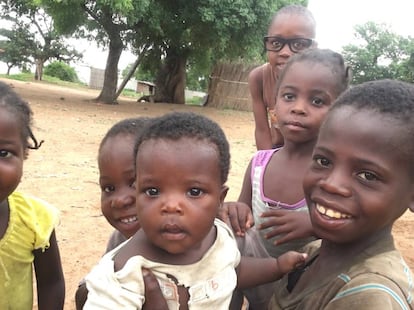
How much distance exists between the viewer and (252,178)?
2.31m

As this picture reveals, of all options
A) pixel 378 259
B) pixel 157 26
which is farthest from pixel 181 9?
pixel 378 259

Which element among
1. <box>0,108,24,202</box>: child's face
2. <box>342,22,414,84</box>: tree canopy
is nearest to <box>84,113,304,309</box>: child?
<box>0,108,24,202</box>: child's face

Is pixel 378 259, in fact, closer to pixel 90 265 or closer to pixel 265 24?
pixel 90 265

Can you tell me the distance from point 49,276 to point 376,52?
2747 cm

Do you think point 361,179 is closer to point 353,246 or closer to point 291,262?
point 353,246

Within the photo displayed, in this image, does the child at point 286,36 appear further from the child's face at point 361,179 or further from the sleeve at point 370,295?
the sleeve at point 370,295

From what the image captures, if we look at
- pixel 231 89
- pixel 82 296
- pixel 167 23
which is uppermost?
pixel 167 23

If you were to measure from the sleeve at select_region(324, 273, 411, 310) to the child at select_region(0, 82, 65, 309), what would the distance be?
126 centimetres

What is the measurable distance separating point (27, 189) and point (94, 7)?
11.5m

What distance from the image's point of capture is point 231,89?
21.4 metres

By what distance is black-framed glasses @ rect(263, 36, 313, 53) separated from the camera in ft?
10.1

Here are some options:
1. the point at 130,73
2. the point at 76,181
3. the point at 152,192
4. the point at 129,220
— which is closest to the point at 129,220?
the point at 129,220

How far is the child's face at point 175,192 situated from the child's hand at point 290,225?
1.29 feet

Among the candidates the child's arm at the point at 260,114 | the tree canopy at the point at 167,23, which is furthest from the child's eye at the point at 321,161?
the tree canopy at the point at 167,23
